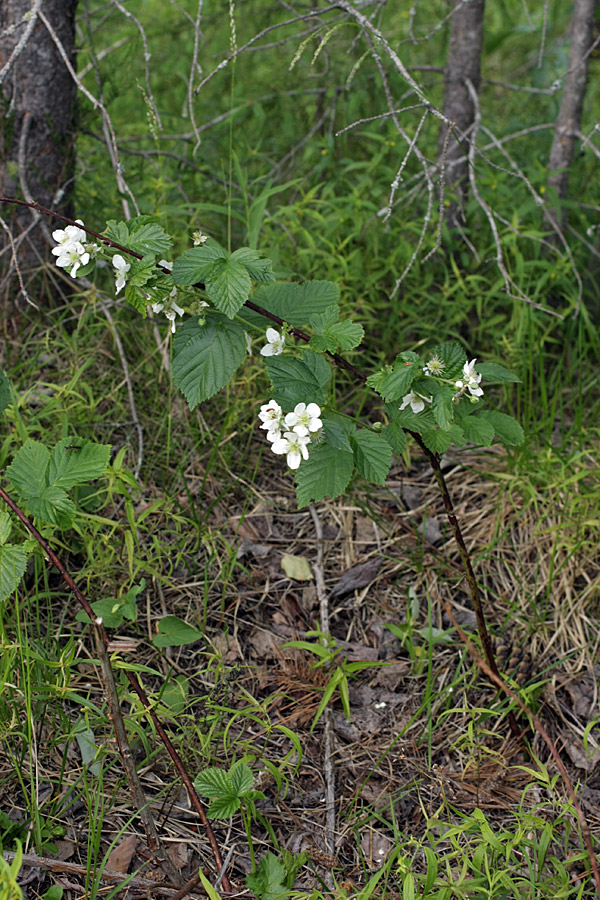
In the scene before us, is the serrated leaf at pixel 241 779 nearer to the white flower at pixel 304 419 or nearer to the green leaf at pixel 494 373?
the white flower at pixel 304 419

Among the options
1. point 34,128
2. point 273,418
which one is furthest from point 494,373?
point 34,128

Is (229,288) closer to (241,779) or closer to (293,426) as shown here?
(293,426)

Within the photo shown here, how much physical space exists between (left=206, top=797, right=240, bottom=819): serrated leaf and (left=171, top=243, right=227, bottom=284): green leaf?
3.28 ft

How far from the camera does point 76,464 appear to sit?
152 cm

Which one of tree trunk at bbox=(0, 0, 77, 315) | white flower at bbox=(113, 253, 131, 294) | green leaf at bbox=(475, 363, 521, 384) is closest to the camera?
white flower at bbox=(113, 253, 131, 294)

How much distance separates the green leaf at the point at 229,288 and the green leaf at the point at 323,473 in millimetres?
314

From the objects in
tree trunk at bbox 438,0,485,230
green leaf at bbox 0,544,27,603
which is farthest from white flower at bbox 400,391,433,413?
tree trunk at bbox 438,0,485,230

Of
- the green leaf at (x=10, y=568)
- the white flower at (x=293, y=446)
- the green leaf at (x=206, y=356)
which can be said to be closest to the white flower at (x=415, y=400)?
the white flower at (x=293, y=446)

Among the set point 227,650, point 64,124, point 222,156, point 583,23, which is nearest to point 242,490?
point 227,650

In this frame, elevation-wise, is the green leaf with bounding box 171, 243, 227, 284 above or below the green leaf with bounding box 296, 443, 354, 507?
above

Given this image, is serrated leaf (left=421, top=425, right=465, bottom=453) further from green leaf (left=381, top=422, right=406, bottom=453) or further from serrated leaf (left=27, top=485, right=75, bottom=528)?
serrated leaf (left=27, top=485, right=75, bottom=528)

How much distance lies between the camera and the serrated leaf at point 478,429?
5.01 feet

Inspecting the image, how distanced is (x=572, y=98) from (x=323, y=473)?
2123 mm

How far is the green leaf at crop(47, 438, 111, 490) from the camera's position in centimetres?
149
